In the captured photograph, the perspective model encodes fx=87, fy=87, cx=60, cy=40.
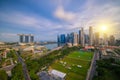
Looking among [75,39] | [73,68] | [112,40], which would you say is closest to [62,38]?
[75,39]

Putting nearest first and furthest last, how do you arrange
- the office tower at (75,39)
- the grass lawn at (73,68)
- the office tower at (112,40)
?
the grass lawn at (73,68) → the office tower at (75,39) → the office tower at (112,40)

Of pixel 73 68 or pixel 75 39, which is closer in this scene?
pixel 73 68

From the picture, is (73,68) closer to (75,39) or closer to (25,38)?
(75,39)

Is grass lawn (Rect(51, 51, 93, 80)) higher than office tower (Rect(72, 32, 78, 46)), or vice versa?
office tower (Rect(72, 32, 78, 46))

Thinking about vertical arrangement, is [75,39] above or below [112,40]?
above

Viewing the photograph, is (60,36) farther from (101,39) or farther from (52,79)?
(52,79)

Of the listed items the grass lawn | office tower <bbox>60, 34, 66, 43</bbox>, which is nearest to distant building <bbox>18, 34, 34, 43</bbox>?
office tower <bbox>60, 34, 66, 43</bbox>

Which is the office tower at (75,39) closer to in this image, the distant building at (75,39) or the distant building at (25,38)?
the distant building at (75,39)

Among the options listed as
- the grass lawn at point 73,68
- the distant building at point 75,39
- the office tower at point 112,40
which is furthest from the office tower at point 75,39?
the grass lawn at point 73,68

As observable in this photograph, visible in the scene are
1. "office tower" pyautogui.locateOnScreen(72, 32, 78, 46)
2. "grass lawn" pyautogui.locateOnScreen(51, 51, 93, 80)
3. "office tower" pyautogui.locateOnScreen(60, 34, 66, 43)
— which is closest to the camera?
"grass lawn" pyautogui.locateOnScreen(51, 51, 93, 80)

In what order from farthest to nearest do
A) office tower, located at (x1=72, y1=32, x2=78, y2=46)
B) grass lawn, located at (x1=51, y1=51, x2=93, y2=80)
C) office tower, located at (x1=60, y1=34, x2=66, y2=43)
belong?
office tower, located at (x1=60, y1=34, x2=66, y2=43)
office tower, located at (x1=72, y1=32, x2=78, y2=46)
grass lawn, located at (x1=51, y1=51, x2=93, y2=80)

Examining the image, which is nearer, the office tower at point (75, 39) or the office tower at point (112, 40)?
the office tower at point (75, 39)

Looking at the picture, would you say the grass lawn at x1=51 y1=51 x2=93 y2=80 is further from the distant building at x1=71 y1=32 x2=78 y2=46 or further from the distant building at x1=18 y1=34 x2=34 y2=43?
the distant building at x1=18 y1=34 x2=34 y2=43
